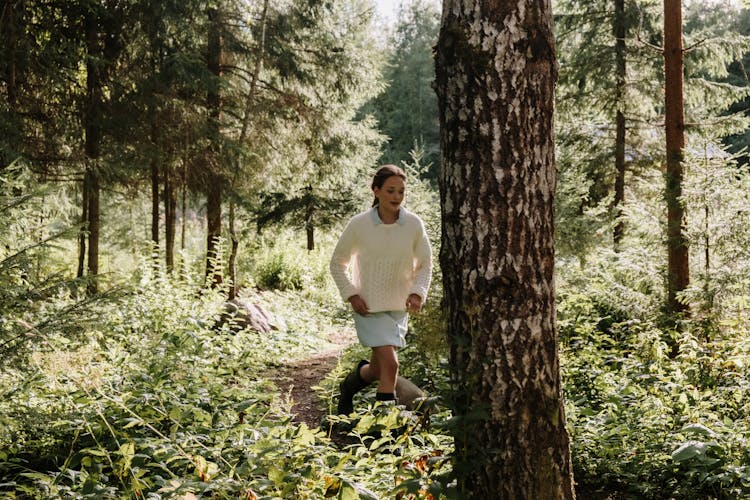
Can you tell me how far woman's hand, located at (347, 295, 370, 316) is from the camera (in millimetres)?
4809

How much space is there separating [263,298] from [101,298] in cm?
924

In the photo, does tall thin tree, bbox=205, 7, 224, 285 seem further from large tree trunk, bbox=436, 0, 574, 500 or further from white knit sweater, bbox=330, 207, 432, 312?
large tree trunk, bbox=436, 0, 574, 500

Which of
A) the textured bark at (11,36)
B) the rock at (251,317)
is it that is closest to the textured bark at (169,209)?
the rock at (251,317)

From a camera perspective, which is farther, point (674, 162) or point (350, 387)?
point (674, 162)

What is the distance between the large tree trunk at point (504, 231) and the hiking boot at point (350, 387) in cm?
248

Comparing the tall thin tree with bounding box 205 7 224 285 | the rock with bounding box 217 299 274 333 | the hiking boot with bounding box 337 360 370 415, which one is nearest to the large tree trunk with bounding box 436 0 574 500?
the hiking boot with bounding box 337 360 370 415

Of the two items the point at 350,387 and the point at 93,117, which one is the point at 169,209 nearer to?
the point at 93,117

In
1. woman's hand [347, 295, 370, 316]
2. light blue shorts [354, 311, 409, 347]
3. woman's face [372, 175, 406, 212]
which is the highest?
woman's face [372, 175, 406, 212]

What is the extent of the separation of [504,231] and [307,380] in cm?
546

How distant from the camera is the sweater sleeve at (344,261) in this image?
4.86 meters

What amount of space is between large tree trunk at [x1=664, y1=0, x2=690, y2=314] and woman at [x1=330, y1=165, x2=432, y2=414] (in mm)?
3696

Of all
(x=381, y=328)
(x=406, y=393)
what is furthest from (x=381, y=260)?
(x=406, y=393)

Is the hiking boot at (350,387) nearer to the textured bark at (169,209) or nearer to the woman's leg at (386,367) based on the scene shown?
the woman's leg at (386,367)

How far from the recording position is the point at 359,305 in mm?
4805
